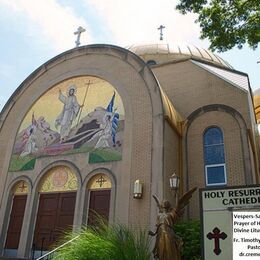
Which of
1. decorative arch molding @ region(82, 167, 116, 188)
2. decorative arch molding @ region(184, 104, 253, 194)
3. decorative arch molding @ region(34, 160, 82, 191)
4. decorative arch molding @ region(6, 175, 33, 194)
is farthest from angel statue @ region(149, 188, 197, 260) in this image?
decorative arch molding @ region(6, 175, 33, 194)

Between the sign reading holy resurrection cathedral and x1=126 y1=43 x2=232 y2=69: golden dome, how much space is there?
734 inches

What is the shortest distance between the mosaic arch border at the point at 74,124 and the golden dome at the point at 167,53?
29.5ft

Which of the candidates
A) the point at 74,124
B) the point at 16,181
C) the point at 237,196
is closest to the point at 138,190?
the point at 74,124

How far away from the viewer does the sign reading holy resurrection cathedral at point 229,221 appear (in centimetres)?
493

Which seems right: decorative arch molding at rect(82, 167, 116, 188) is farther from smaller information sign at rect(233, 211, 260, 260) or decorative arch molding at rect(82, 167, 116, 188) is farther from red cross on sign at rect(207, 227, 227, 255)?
smaller information sign at rect(233, 211, 260, 260)

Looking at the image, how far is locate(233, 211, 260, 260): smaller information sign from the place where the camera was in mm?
4720

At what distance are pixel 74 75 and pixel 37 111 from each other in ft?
8.91

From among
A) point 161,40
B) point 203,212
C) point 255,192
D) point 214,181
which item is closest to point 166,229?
point 203,212

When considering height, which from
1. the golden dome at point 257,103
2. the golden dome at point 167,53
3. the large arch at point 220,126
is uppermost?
the golden dome at point 167,53

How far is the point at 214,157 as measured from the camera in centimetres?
1384

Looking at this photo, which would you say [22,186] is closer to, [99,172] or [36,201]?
[36,201]

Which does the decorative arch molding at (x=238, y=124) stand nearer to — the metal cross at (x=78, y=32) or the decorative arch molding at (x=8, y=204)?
the decorative arch molding at (x=8, y=204)

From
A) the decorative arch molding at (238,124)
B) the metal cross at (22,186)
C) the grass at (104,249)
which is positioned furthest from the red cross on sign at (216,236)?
the metal cross at (22,186)

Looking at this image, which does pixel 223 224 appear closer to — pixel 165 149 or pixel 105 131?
pixel 165 149
